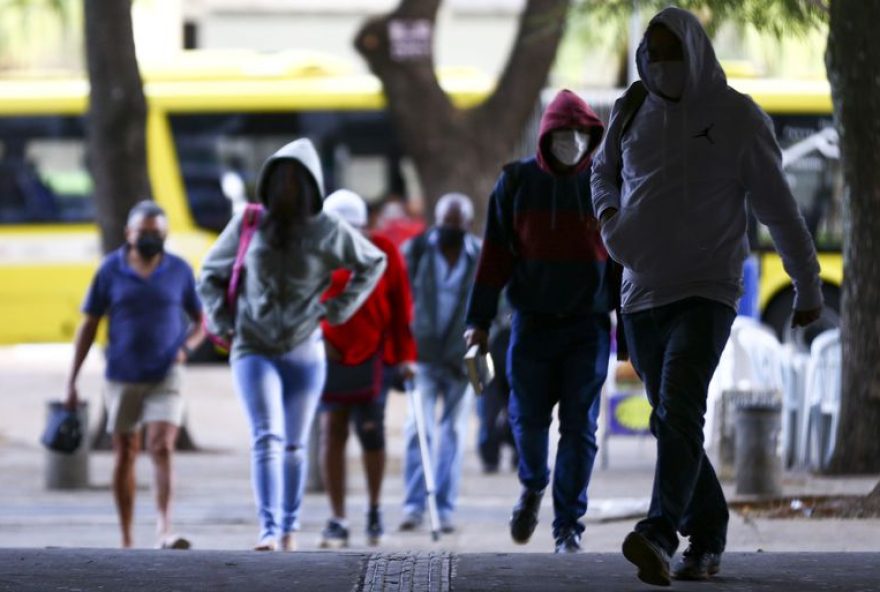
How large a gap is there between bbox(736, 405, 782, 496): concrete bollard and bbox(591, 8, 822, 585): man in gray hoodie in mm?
4783

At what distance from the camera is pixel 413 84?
1914 centimetres

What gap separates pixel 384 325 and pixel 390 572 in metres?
4.12

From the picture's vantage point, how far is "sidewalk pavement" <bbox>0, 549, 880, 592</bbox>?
6.62 meters

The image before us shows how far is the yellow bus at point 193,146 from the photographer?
83.6 feet

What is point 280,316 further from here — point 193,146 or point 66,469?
point 193,146

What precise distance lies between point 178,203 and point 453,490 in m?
14.3

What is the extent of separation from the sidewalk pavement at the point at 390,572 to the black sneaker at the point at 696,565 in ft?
0.15

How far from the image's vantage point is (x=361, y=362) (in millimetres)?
10859

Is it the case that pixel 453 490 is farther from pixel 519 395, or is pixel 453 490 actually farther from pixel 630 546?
pixel 630 546

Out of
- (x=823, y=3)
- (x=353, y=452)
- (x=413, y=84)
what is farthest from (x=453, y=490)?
(x=413, y=84)

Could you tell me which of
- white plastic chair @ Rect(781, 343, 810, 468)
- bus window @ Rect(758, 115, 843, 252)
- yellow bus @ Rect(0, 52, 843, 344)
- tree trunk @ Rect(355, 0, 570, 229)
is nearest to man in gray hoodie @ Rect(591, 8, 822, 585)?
white plastic chair @ Rect(781, 343, 810, 468)

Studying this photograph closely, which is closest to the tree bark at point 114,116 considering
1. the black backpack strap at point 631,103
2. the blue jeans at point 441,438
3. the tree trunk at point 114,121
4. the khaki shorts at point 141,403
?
the tree trunk at point 114,121

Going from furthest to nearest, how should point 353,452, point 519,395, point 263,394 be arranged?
1. point 353,452
2. point 263,394
3. point 519,395

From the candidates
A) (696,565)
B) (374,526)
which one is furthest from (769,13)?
(696,565)
